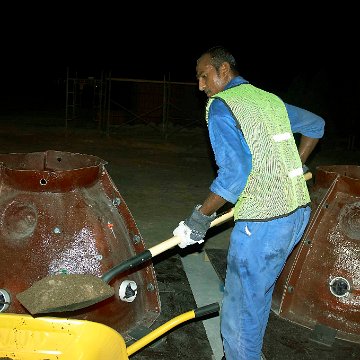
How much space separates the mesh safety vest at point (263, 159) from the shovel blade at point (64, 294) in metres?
0.88

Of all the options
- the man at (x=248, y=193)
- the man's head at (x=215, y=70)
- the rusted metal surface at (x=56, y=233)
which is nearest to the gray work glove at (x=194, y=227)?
the man at (x=248, y=193)

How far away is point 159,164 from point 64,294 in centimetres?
792

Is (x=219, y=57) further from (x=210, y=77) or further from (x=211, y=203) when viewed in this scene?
(x=211, y=203)

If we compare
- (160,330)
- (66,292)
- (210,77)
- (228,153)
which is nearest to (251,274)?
(160,330)

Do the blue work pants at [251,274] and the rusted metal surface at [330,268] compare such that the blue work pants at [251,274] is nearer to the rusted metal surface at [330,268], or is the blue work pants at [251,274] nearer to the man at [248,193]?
the man at [248,193]

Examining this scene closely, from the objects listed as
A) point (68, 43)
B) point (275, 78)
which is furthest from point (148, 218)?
point (68, 43)

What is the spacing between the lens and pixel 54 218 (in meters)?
2.97

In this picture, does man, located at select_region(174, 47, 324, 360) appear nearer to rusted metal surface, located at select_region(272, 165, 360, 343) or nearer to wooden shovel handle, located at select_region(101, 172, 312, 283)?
wooden shovel handle, located at select_region(101, 172, 312, 283)

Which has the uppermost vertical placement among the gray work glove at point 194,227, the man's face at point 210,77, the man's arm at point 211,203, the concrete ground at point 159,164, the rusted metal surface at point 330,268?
the man's face at point 210,77

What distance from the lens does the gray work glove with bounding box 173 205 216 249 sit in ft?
8.74

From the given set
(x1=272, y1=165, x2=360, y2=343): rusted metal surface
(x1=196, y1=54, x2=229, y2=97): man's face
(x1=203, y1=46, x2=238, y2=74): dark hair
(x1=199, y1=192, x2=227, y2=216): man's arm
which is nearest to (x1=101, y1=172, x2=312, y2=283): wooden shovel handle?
(x1=199, y1=192, x2=227, y2=216): man's arm

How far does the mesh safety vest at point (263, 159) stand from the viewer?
2609 mm

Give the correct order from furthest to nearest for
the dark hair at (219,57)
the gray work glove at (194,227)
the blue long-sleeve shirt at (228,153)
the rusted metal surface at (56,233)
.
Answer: the rusted metal surface at (56,233) → the dark hair at (219,57) → the gray work glove at (194,227) → the blue long-sleeve shirt at (228,153)

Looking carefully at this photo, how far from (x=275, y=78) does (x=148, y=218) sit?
22.3 metres
